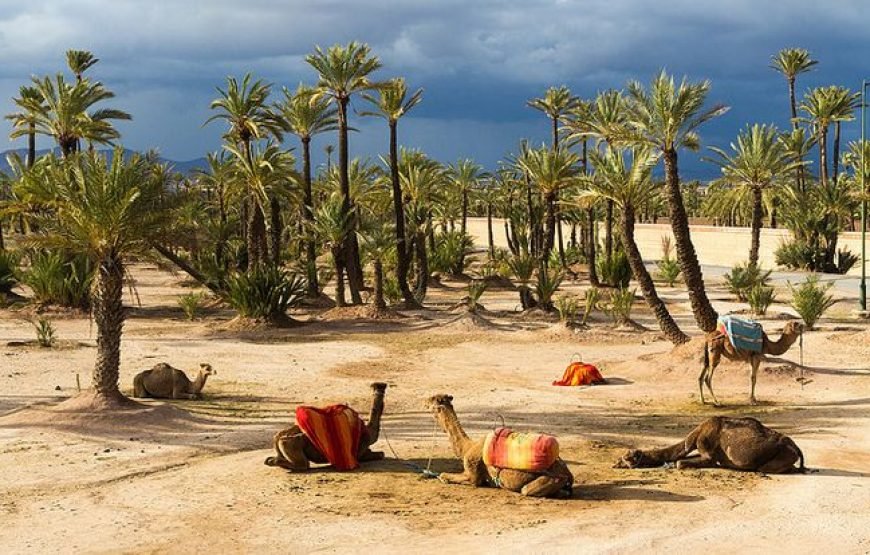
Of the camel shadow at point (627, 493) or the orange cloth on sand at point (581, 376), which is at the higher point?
the camel shadow at point (627, 493)

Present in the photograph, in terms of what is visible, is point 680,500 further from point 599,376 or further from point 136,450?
point 599,376

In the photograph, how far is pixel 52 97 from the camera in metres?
39.2

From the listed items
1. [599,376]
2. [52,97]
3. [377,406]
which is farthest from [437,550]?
[52,97]

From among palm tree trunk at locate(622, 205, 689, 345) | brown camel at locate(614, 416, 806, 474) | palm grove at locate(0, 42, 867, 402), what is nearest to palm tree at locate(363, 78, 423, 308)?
palm grove at locate(0, 42, 867, 402)

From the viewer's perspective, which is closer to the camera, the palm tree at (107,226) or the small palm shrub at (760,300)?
the palm tree at (107,226)

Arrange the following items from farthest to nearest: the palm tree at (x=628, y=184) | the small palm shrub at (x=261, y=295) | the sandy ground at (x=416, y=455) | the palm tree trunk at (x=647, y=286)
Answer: the small palm shrub at (x=261, y=295) → the palm tree at (x=628, y=184) → the palm tree trunk at (x=647, y=286) → the sandy ground at (x=416, y=455)

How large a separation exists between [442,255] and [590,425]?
3087 cm

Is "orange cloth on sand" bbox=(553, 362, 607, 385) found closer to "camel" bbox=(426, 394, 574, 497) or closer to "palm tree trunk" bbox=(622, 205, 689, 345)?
"palm tree trunk" bbox=(622, 205, 689, 345)

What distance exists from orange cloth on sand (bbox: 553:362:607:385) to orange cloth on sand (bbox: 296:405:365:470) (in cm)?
798

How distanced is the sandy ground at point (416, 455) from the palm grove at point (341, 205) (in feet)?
6.99

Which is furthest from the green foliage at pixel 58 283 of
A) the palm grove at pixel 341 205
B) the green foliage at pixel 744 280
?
the green foliage at pixel 744 280

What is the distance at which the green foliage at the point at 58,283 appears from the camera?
97.4 ft

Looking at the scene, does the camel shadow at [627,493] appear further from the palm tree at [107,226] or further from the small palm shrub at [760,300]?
the small palm shrub at [760,300]

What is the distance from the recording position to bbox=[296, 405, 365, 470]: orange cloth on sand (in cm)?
1134
